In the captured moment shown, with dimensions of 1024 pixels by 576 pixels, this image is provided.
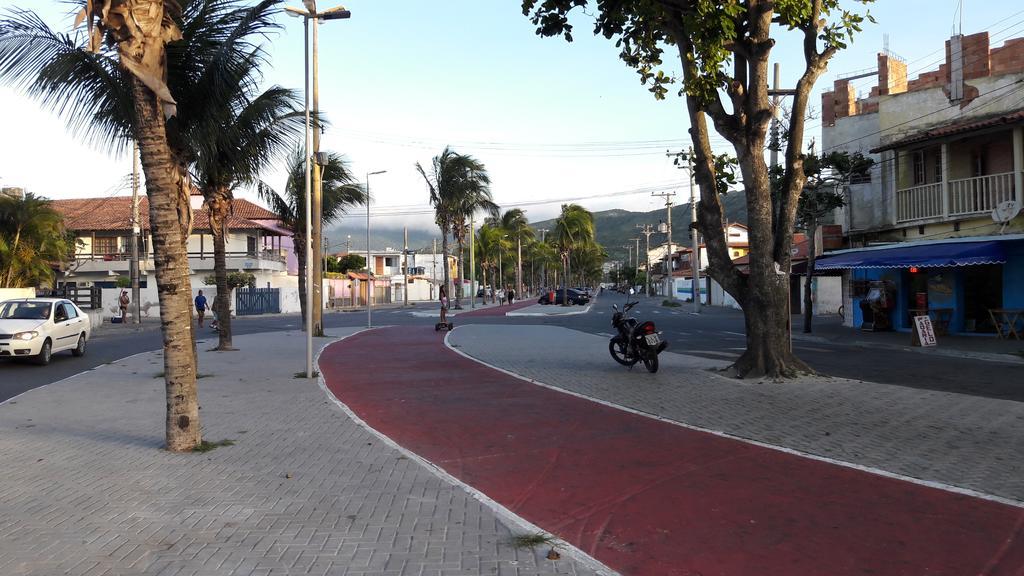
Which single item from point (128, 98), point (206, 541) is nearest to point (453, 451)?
point (206, 541)

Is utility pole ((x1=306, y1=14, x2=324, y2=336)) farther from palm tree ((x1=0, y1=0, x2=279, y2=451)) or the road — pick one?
palm tree ((x1=0, y1=0, x2=279, y2=451))

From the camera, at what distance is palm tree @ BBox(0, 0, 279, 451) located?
6.82 meters

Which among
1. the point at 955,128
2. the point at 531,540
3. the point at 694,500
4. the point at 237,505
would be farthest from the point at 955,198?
the point at 237,505

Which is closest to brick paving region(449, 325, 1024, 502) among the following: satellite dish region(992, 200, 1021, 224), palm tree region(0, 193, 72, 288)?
Result: satellite dish region(992, 200, 1021, 224)

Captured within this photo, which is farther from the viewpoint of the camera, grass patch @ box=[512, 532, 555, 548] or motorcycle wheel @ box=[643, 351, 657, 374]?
motorcycle wheel @ box=[643, 351, 657, 374]

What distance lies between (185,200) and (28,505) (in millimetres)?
7057

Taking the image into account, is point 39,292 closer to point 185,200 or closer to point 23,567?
point 185,200

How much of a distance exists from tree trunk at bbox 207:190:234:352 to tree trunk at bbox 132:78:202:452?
10320 millimetres

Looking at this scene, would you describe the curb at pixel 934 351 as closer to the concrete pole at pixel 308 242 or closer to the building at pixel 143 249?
the concrete pole at pixel 308 242

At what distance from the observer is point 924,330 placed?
1816 centimetres

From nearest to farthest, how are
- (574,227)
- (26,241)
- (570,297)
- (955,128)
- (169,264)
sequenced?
(169,264) < (955,128) < (26,241) < (570,297) < (574,227)

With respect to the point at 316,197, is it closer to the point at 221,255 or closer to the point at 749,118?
the point at 221,255

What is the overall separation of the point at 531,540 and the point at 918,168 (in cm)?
2230

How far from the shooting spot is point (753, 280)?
12.3 m
